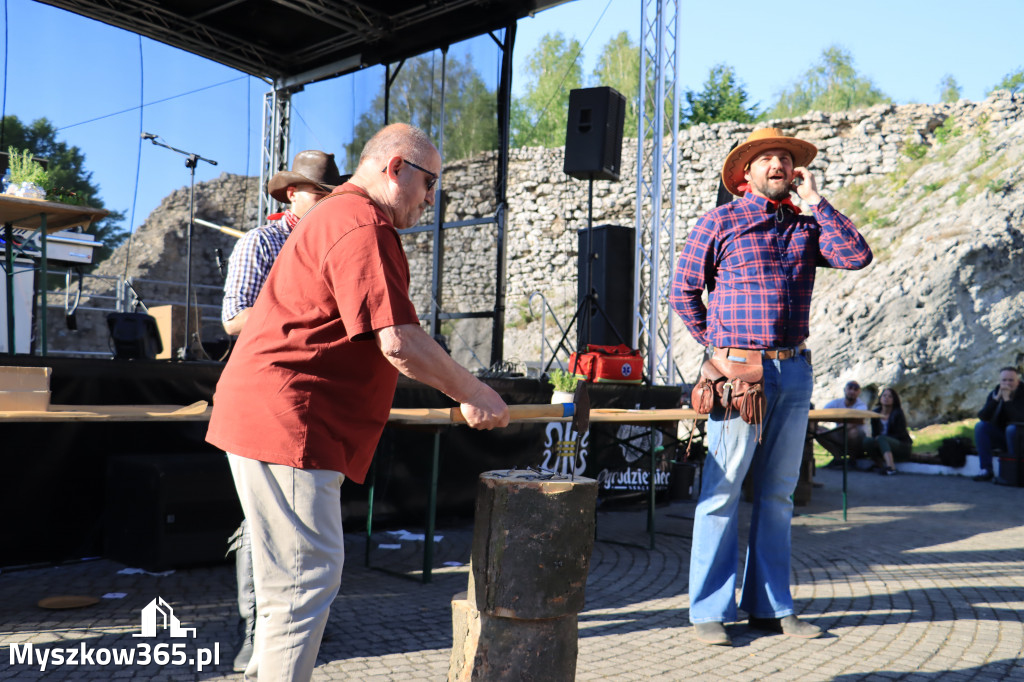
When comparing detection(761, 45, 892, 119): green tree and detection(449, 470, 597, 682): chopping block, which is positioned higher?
detection(761, 45, 892, 119): green tree

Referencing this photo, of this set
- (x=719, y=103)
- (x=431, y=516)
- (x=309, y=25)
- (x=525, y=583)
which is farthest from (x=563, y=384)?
(x=719, y=103)

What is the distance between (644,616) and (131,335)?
459 cm

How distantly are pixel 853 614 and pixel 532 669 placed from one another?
2.06m

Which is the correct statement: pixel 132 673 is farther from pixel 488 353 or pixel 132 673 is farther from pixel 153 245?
pixel 153 245

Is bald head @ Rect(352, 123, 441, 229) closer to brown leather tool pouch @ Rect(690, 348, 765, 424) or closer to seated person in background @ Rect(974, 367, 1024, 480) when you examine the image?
brown leather tool pouch @ Rect(690, 348, 765, 424)

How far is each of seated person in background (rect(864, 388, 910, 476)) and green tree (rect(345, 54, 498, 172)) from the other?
6.28 m

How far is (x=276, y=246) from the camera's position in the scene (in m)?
3.08

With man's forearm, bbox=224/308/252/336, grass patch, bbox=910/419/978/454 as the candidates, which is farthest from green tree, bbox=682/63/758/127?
man's forearm, bbox=224/308/252/336

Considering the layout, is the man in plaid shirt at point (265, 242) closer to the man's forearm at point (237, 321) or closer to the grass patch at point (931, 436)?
the man's forearm at point (237, 321)

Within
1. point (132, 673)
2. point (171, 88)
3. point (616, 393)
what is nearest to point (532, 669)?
point (132, 673)

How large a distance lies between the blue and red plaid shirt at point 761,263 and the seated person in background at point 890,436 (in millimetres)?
8101

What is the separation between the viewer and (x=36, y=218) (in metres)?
5.19

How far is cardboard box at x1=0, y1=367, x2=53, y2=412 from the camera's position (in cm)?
320

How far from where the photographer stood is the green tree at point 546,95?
1438 inches
